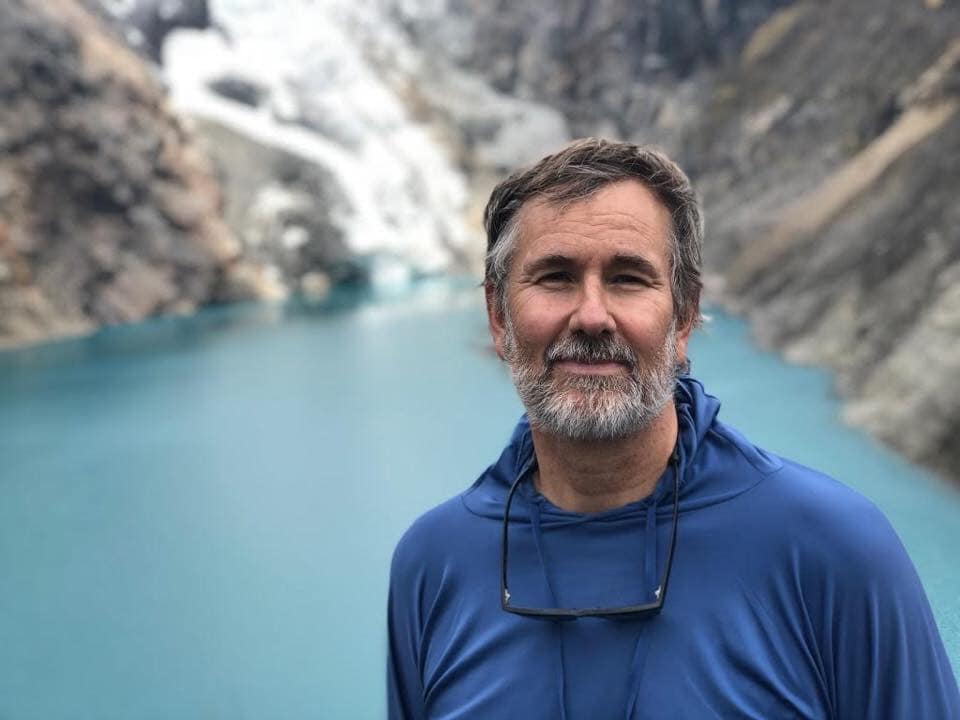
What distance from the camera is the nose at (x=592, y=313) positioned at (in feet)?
4.99

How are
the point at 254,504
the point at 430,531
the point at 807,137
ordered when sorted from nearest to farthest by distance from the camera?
the point at 430,531
the point at 254,504
the point at 807,137

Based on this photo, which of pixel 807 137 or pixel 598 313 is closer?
pixel 598 313

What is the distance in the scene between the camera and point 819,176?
1788 cm

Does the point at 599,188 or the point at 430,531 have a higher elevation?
the point at 599,188

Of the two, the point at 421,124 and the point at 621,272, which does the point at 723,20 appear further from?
the point at 621,272

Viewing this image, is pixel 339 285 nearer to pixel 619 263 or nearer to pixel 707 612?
pixel 619 263

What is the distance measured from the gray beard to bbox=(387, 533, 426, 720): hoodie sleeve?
366mm

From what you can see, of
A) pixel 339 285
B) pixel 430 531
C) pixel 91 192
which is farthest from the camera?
pixel 339 285

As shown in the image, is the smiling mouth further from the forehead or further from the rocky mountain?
the rocky mountain

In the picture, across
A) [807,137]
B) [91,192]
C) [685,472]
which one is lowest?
[685,472]

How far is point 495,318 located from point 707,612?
2.29ft

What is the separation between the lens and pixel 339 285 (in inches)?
1203

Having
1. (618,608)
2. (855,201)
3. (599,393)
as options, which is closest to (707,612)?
(618,608)

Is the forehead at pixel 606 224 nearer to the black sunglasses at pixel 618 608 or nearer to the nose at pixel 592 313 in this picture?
the nose at pixel 592 313
